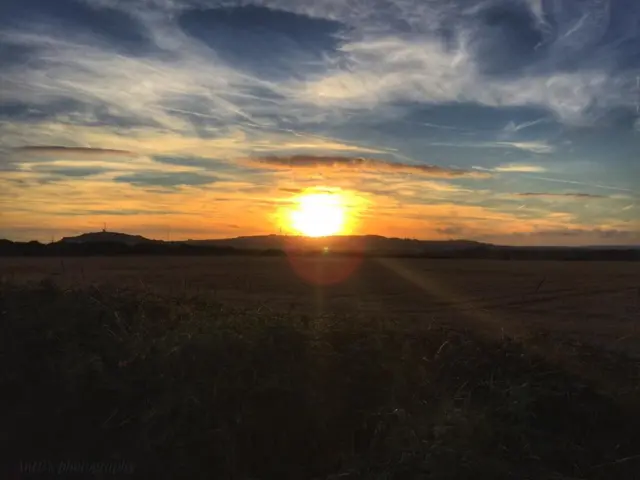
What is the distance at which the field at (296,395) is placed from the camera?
25.5 feet

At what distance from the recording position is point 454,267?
122ft

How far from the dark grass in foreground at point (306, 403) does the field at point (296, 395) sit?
0.02m

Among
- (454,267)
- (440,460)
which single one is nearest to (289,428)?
(440,460)

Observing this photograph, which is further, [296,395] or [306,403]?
[296,395]

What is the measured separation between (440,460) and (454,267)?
30.6 m

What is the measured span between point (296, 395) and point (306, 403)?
7.5 inches

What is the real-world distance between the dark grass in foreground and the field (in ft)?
0.07

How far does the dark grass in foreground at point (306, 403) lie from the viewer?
7.70 metres

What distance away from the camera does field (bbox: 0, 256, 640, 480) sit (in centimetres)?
779

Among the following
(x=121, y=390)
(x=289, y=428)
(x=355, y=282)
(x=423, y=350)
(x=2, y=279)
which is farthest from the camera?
(x=355, y=282)

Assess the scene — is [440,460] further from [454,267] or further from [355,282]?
[454,267]

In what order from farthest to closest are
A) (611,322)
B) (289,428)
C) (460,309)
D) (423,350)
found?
(460,309) → (611,322) → (423,350) → (289,428)

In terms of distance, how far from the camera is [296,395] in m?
8.94

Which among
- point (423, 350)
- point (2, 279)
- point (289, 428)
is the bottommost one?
point (289, 428)
